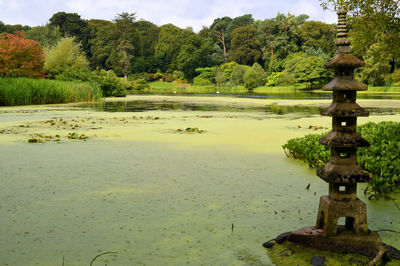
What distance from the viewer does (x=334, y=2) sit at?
7867mm

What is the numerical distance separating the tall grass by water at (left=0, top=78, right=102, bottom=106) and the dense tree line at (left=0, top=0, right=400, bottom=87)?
57.1 ft

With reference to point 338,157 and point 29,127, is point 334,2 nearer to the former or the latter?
point 338,157

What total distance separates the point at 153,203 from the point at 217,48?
61538 mm

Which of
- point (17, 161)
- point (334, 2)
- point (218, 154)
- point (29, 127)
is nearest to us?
point (17, 161)

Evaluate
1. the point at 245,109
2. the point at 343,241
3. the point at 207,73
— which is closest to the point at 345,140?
the point at 343,241

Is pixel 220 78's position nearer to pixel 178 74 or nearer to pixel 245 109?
pixel 178 74

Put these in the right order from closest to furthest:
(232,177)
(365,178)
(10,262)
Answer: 1. (10,262)
2. (365,178)
3. (232,177)

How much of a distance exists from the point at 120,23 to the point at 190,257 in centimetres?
6951

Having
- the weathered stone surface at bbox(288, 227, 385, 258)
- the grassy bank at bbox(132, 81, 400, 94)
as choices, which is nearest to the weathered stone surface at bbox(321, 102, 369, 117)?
the weathered stone surface at bbox(288, 227, 385, 258)

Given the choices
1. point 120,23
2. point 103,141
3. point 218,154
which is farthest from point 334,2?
point 120,23

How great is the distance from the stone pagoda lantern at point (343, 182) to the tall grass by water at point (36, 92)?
52.0ft

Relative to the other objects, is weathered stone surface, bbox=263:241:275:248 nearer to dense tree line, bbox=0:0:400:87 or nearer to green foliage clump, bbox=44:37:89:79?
green foliage clump, bbox=44:37:89:79

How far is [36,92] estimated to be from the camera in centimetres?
1691

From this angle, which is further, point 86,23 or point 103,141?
point 86,23
